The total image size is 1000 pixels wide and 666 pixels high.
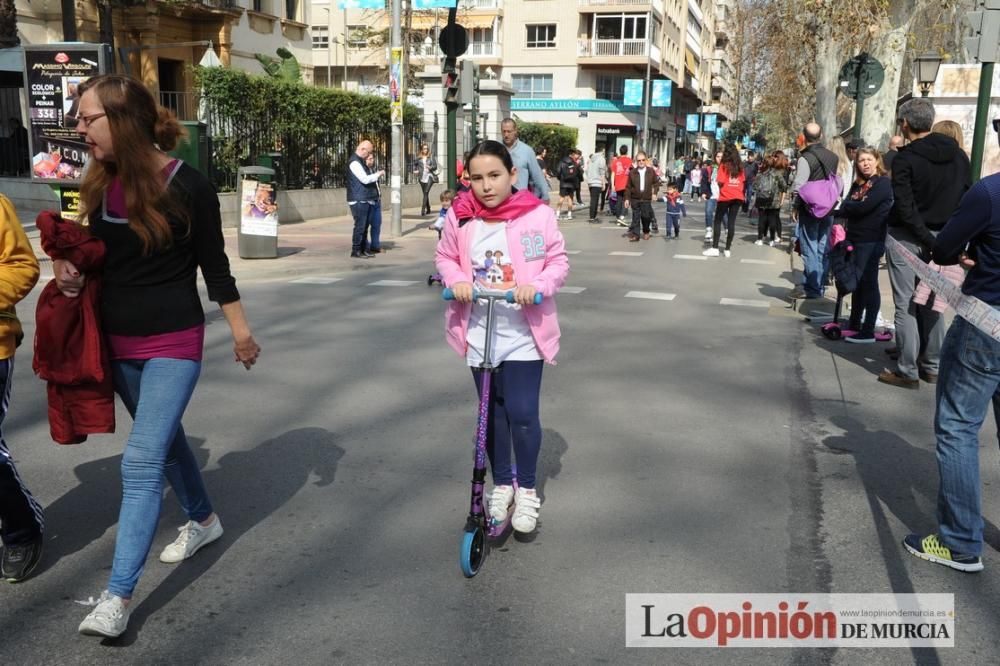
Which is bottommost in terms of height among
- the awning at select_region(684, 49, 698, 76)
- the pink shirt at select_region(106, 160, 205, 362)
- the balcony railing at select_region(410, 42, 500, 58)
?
the pink shirt at select_region(106, 160, 205, 362)

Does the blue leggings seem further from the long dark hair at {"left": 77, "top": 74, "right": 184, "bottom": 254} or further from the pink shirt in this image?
the long dark hair at {"left": 77, "top": 74, "right": 184, "bottom": 254}

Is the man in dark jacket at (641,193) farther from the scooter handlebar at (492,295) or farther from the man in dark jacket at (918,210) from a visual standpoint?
the scooter handlebar at (492,295)

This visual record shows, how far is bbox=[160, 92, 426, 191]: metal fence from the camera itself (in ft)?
60.7

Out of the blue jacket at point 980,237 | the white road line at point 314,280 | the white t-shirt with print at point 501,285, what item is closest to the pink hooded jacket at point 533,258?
the white t-shirt with print at point 501,285

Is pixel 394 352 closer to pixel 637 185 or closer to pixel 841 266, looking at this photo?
pixel 841 266

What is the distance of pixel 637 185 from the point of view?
59.5 feet

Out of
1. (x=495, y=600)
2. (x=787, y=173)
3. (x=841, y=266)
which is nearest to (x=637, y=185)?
(x=787, y=173)

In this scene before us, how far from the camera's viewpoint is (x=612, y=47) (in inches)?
2269

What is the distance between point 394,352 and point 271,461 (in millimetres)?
2841

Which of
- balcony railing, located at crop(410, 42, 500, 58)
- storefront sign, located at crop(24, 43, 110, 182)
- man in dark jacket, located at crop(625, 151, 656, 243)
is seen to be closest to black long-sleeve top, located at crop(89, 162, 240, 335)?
storefront sign, located at crop(24, 43, 110, 182)

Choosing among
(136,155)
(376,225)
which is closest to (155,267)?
(136,155)

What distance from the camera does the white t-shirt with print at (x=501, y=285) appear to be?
3756 millimetres

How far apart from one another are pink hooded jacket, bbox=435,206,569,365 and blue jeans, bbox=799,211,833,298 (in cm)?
678

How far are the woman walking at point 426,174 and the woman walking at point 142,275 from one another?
20221 mm
